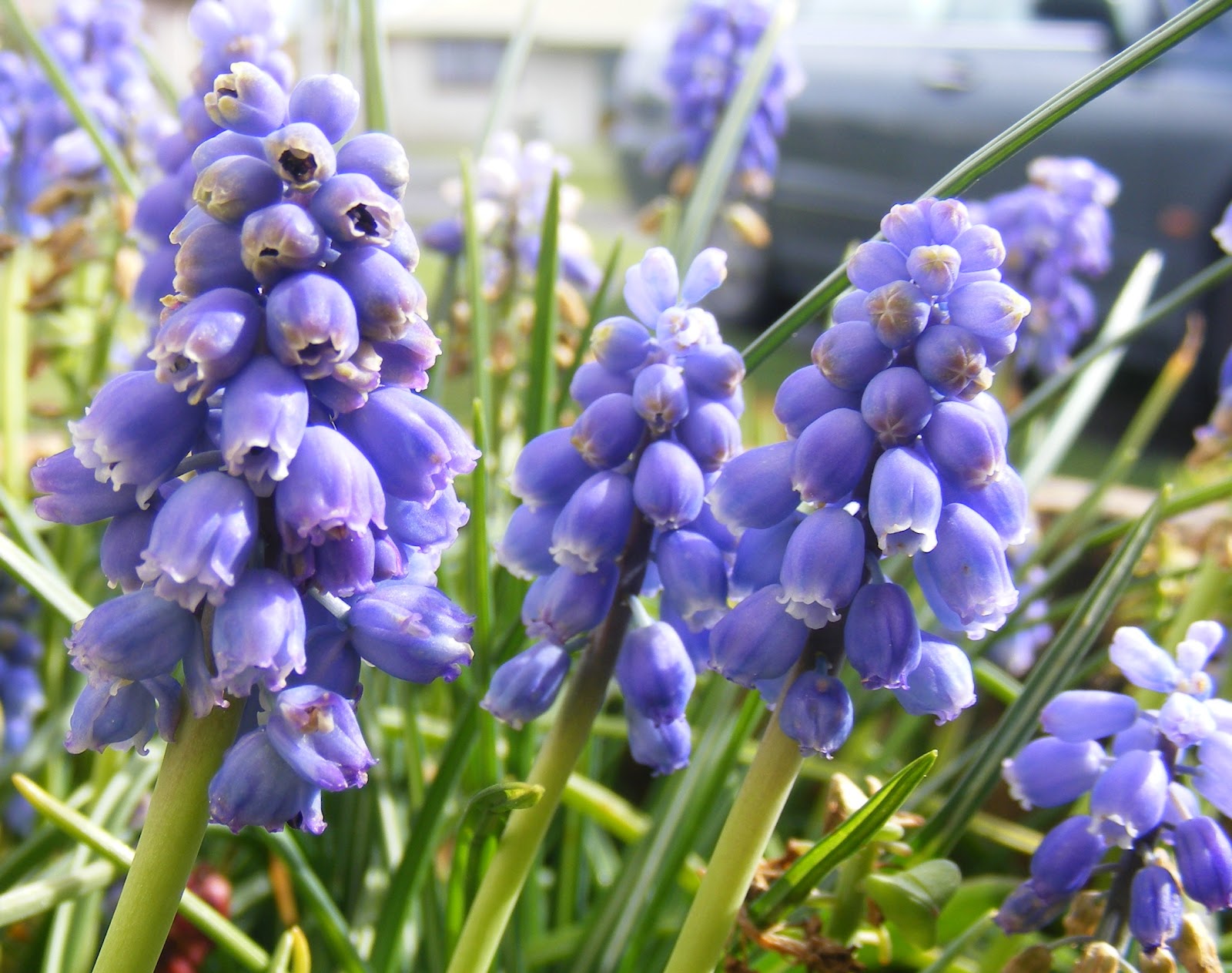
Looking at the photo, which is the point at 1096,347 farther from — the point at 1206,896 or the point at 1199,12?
the point at 1206,896

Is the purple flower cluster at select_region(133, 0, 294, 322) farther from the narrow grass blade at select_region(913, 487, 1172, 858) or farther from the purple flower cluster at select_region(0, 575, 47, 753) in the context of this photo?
the narrow grass blade at select_region(913, 487, 1172, 858)

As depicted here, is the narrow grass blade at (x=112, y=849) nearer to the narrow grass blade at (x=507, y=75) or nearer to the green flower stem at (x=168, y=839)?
the green flower stem at (x=168, y=839)

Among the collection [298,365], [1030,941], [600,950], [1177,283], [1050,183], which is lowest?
[600,950]

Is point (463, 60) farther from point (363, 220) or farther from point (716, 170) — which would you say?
point (363, 220)

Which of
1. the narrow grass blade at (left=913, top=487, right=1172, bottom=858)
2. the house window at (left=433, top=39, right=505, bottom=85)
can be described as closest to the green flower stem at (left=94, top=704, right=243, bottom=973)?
the narrow grass blade at (left=913, top=487, right=1172, bottom=858)

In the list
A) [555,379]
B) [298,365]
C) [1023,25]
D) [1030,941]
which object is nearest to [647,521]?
[298,365]

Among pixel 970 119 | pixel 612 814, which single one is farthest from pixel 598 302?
pixel 970 119
